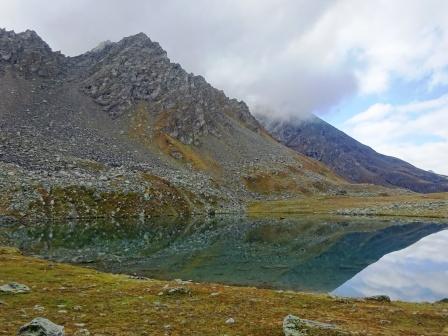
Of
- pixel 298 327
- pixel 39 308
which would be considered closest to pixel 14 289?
pixel 39 308

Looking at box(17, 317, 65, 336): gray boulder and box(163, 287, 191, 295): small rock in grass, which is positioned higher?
box(17, 317, 65, 336): gray boulder

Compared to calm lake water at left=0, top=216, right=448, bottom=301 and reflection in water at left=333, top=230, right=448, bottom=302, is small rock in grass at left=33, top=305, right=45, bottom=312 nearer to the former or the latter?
calm lake water at left=0, top=216, right=448, bottom=301

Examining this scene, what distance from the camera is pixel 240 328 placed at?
19297mm

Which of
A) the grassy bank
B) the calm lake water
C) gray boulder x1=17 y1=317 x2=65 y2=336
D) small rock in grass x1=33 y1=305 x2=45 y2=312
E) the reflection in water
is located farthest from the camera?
the grassy bank

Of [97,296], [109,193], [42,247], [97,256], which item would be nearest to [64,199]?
[109,193]

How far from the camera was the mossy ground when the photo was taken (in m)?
18.8

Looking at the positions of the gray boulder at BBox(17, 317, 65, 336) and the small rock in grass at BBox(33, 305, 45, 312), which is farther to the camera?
the small rock in grass at BBox(33, 305, 45, 312)

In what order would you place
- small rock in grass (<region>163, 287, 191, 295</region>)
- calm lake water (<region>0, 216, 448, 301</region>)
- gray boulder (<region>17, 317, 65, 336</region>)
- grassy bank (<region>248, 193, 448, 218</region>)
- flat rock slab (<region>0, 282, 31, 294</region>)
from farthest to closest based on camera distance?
grassy bank (<region>248, 193, 448, 218</region>) → calm lake water (<region>0, 216, 448, 301</region>) → small rock in grass (<region>163, 287, 191, 295</region>) → flat rock slab (<region>0, 282, 31, 294</region>) → gray boulder (<region>17, 317, 65, 336</region>)

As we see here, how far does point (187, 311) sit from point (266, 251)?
49743 millimetres

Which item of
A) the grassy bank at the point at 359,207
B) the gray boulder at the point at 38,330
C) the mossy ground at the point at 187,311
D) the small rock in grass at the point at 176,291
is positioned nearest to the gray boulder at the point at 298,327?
the mossy ground at the point at 187,311

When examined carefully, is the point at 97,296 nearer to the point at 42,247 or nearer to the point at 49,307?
the point at 49,307

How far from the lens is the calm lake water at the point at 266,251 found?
48750mm

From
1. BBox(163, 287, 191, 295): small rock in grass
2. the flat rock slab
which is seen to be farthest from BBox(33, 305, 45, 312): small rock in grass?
BBox(163, 287, 191, 295): small rock in grass

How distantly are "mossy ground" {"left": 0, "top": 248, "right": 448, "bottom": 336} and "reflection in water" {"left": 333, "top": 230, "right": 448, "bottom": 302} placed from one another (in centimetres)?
1526
